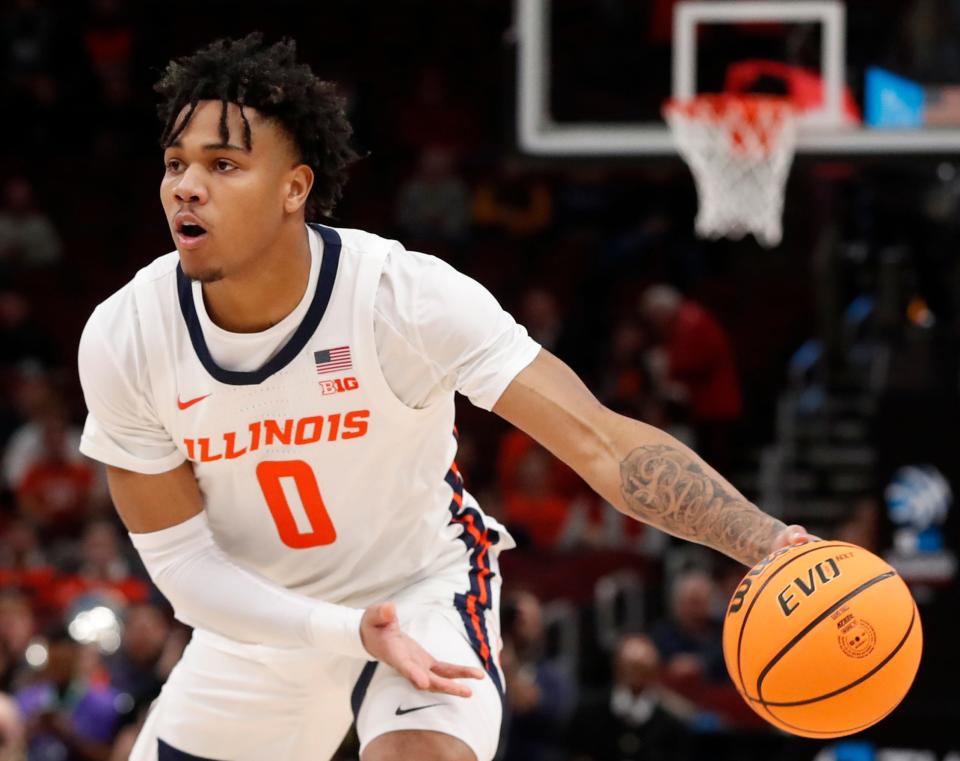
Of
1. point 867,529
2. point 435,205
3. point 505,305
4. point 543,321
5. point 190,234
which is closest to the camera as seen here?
point 190,234

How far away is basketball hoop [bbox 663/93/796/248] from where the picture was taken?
7.73m

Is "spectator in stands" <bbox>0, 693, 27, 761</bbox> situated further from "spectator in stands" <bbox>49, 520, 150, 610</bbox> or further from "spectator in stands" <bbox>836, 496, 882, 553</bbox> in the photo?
"spectator in stands" <bbox>836, 496, 882, 553</bbox>

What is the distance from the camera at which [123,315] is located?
4.29 meters

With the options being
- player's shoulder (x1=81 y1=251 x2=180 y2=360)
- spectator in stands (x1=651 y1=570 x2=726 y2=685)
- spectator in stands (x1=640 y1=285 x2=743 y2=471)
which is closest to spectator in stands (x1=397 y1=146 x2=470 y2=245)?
spectator in stands (x1=640 y1=285 x2=743 y2=471)

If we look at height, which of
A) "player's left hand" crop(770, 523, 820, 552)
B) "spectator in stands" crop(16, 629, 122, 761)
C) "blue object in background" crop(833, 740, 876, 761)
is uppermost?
"player's left hand" crop(770, 523, 820, 552)

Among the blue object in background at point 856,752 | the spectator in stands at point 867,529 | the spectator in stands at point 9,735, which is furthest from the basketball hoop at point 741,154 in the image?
the spectator in stands at point 9,735

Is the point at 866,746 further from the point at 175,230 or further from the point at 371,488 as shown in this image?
the point at 175,230

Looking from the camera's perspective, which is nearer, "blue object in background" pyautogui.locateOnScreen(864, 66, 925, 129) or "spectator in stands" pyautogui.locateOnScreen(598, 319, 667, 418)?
"blue object in background" pyautogui.locateOnScreen(864, 66, 925, 129)

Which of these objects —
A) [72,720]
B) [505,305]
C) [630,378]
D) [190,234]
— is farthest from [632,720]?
[505,305]

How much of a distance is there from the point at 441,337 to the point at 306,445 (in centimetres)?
45

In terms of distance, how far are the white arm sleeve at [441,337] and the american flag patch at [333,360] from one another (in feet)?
0.27

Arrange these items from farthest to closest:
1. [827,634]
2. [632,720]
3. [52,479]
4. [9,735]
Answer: [52,479], [632,720], [9,735], [827,634]

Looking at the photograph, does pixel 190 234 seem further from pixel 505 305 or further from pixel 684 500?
pixel 505 305

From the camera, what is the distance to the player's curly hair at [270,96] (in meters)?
4.12
